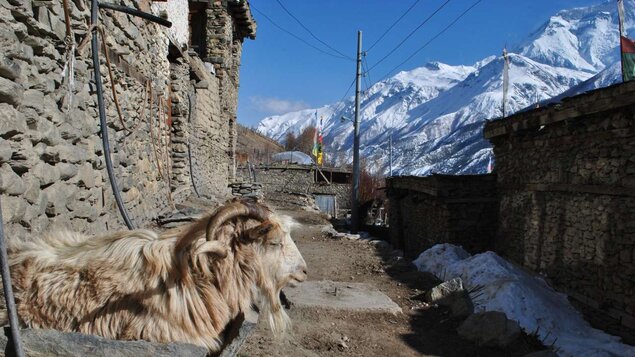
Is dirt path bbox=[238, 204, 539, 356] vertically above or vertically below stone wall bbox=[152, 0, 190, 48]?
below

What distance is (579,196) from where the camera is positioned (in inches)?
348

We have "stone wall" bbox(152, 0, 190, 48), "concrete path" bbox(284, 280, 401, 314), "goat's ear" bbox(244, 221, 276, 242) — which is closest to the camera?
"goat's ear" bbox(244, 221, 276, 242)

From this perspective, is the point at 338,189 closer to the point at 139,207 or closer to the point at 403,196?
the point at 403,196

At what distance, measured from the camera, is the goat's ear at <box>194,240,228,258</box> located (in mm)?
2484

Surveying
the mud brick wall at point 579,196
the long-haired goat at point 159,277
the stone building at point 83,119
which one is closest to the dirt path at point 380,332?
the long-haired goat at point 159,277

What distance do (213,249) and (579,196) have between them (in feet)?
27.1

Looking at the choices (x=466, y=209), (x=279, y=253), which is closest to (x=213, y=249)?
(x=279, y=253)

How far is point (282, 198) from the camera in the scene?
2812 cm

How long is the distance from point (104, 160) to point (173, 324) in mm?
3218

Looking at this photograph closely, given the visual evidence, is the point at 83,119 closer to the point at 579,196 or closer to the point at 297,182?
the point at 579,196

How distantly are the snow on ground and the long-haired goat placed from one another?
211 inches

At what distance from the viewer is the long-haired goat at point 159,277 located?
235cm

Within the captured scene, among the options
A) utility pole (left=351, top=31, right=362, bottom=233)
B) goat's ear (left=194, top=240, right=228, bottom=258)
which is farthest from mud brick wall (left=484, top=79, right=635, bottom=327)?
utility pole (left=351, top=31, right=362, bottom=233)

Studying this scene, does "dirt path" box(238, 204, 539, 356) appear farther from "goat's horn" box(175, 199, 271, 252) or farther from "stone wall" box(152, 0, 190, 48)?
"stone wall" box(152, 0, 190, 48)
